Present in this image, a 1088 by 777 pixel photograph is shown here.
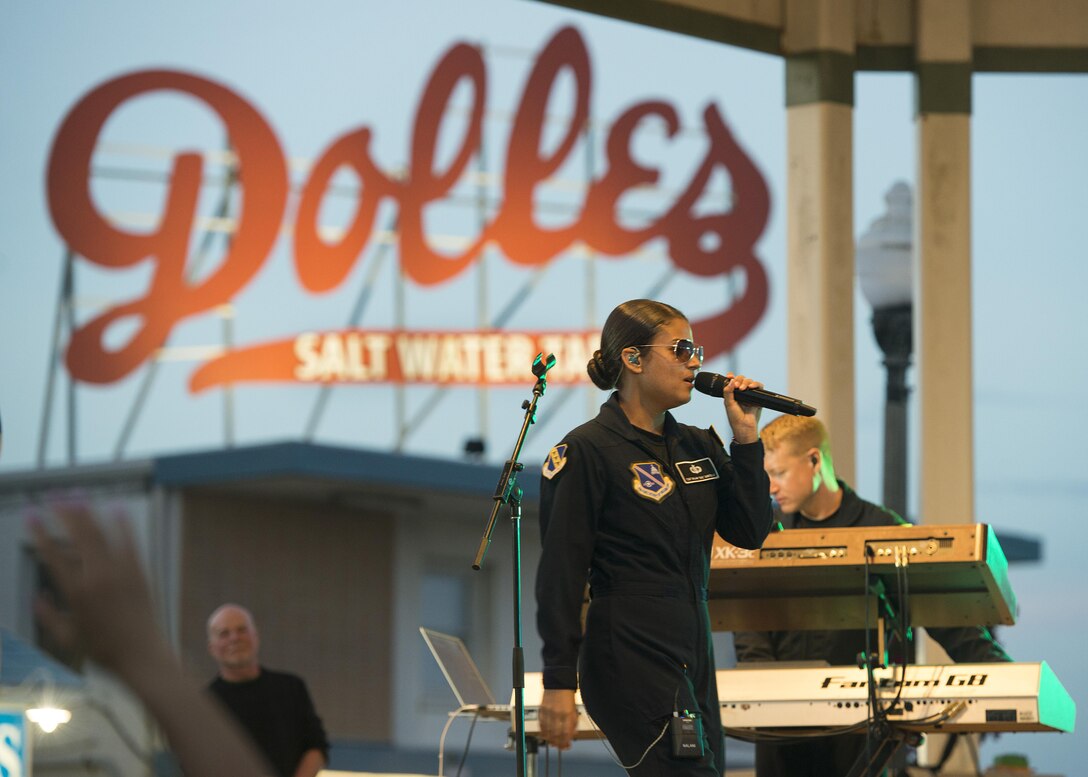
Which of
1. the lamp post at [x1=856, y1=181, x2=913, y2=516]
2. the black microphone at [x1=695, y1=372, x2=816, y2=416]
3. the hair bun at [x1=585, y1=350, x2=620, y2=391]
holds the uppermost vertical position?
the lamp post at [x1=856, y1=181, x2=913, y2=516]

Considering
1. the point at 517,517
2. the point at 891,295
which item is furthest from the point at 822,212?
the point at 517,517

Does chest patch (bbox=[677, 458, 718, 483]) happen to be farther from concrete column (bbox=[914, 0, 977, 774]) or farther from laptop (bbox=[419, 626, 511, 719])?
concrete column (bbox=[914, 0, 977, 774])

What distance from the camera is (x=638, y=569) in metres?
4.04

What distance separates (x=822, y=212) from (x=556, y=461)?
4035 mm

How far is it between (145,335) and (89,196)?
1492mm

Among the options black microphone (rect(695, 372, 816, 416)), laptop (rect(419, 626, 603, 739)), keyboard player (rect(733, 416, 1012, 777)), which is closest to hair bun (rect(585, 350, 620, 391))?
black microphone (rect(695, 372, 816, 416))

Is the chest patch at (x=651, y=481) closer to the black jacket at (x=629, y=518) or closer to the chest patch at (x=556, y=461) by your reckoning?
the black jacket at (x=629, y=518)

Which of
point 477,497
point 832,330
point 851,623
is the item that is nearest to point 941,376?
point 832,330

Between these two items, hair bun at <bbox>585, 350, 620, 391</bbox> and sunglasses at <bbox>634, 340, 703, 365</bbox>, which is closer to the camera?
sunglasses at <bbox>634, 340, 703, 365</bbox>

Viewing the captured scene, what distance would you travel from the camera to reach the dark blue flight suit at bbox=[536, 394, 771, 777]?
3.97 m

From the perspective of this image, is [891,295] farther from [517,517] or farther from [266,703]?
[517,517]

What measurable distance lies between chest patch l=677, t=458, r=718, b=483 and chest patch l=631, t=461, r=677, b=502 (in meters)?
0.04

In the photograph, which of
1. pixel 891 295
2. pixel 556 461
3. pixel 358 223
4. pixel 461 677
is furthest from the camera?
pixel 358 223

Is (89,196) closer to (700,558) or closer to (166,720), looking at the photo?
(700,558)
